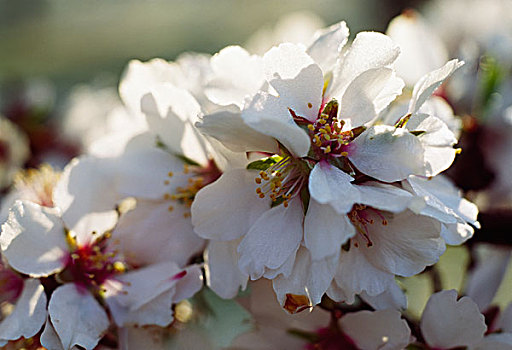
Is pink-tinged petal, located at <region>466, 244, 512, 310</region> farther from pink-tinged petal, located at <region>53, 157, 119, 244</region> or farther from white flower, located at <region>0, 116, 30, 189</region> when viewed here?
white flower, located at <region>0, 116, 30, 189</region>

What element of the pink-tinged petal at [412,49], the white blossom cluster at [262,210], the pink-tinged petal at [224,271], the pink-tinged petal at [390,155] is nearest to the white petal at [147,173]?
the white blossom cluster at [262,210]

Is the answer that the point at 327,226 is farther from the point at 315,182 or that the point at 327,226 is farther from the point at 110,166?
the point at 110,166

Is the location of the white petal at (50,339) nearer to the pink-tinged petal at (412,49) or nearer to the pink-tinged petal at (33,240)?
the pink-tinged petal at (33,240)

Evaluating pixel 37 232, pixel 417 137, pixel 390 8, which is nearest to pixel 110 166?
pixel 37 232

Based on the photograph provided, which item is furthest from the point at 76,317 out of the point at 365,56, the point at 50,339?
the point at 365,56

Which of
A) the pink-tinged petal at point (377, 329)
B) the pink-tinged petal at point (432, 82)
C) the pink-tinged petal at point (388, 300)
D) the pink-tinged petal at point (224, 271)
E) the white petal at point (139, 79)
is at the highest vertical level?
the pink-tinged petal at point (432, 82)

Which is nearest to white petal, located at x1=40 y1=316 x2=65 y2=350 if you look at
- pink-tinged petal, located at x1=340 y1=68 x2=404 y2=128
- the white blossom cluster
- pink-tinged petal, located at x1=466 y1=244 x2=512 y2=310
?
the white blossom cluster

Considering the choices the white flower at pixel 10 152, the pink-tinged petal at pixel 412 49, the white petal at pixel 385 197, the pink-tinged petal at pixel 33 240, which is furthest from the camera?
the white flower at pixel 10 152

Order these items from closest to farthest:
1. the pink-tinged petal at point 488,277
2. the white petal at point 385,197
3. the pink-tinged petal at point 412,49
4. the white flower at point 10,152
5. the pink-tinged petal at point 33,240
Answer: the white petal at point 385,197, the pink-tinged petal at point 33,240, the pink-tinged petal at point 488,277, the pink-tinged petal at point 412,49, the white flower at point 10,152
